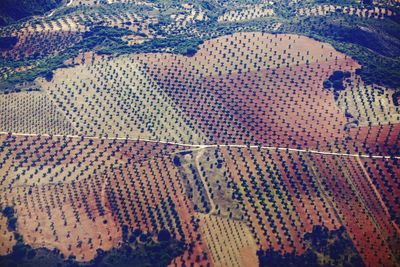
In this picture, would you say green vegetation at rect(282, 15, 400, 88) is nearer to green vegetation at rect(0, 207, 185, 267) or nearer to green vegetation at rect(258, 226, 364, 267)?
green vegetation at rect(258, 226, 364, 267)

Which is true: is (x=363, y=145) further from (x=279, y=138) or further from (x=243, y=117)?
(x=243, y=117)

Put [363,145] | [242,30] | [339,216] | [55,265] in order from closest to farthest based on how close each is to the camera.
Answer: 1. [55,265]
2. [339,216]
3. [363,145]
4. [242,30]

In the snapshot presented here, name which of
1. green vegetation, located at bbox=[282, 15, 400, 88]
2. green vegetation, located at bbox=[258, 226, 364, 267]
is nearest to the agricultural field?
green vegetation, located at bbox=[258, 226, 364, 267]

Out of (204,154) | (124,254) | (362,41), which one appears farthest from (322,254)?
(362,41)

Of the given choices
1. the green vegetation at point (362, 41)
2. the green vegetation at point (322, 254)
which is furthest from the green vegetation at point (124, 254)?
the green vegetation at point (362, 41)

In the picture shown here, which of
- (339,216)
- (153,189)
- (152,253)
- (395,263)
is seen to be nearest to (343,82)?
(339,216)

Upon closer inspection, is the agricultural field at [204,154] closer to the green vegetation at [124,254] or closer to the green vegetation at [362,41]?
the green vegetation at [124,254]
